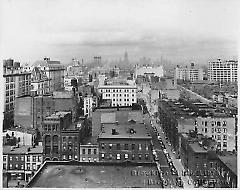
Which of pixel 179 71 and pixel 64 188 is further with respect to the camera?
pixel 179 71

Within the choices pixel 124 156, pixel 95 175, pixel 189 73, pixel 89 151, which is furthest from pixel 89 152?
pixel 189 73

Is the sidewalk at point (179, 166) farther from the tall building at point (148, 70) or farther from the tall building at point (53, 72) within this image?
the tall building at point (53, 72)

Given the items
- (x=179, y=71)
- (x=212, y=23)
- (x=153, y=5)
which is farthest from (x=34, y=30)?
(x=212, y=23)

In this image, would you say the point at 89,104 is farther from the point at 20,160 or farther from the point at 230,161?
the point at 230,161

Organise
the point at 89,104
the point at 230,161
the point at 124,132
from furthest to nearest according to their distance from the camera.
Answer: the point at 89,104, the point at 124,132, the point at 230,161

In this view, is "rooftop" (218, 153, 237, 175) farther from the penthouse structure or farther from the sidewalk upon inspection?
the penthouse structure

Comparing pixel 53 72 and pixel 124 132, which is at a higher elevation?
pixel 53 72

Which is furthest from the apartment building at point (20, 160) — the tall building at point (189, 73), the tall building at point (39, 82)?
the tall building at point (189, 73)

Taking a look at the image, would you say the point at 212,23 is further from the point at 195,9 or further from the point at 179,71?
the point at 179,71
